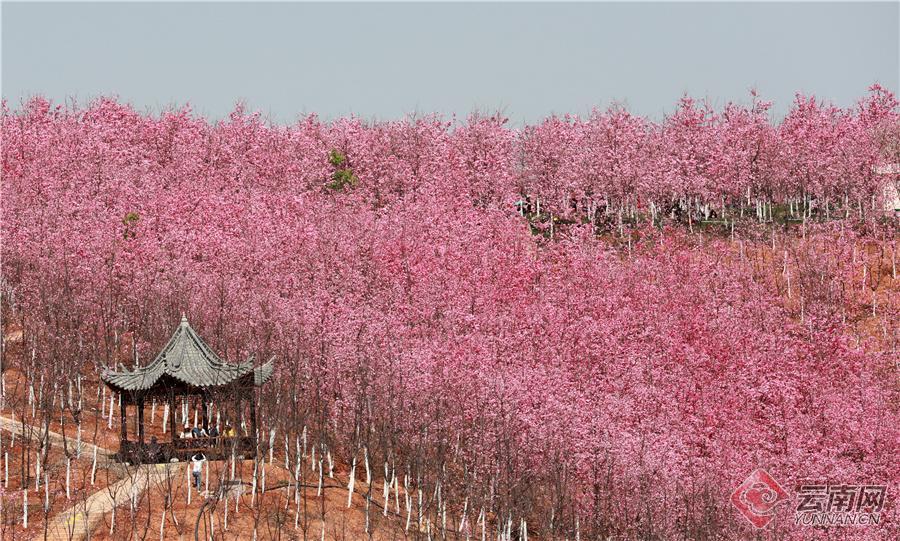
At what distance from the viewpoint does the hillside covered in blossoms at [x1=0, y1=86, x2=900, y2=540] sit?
189 feet

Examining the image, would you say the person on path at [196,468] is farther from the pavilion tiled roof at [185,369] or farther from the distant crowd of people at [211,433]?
the pavilion tiled roof at [185,369]

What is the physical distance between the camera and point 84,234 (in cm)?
7262

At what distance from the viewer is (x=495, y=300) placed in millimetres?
73750

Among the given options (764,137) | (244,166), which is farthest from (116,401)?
(764,137)

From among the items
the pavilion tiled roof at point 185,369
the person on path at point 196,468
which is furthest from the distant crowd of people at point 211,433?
the pavilion tiled roof at point 185,369

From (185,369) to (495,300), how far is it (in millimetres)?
24275

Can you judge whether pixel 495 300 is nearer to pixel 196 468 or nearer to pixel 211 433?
pixel 211 433

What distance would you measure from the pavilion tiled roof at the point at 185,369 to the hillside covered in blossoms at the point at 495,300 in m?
3.70

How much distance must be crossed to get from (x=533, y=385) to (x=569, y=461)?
516 centimetres

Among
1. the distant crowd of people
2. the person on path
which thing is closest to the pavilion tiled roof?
the distant crowd of people

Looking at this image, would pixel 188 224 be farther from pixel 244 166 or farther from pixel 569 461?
pixel 569 461

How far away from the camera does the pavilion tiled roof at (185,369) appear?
53.3 m

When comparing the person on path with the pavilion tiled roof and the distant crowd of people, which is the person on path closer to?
the distant crowd of people

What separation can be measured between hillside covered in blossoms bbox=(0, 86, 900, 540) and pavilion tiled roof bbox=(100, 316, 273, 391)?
370cm
